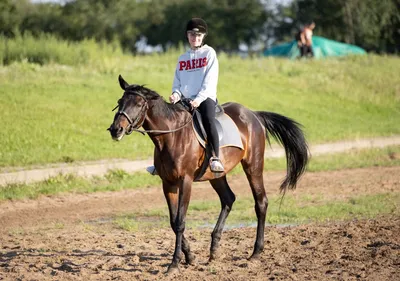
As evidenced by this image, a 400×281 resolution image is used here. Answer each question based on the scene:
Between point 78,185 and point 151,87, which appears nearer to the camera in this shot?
point 78,185

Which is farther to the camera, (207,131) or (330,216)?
(330,216)

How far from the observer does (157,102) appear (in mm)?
8203

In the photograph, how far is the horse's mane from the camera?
7910mm

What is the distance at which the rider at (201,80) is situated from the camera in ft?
28.3

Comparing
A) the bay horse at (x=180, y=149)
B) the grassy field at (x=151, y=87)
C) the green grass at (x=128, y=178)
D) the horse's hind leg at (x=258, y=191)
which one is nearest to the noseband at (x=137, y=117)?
the bay horse at (x=180, y=149)

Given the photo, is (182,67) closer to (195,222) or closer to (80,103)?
(195,222)

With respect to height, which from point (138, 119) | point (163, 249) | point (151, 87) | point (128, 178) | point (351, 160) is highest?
point (138, 119)

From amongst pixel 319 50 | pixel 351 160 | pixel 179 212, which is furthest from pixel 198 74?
pixel 319 50

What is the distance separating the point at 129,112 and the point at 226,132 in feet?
5.64

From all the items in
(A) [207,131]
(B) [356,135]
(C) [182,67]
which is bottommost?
(B) [356,135]

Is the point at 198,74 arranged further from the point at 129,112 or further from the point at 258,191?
the point at 258,191

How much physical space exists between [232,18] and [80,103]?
136 feet

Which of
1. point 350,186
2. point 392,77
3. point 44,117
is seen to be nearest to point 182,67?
point 350,186

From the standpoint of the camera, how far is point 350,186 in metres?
15.1
